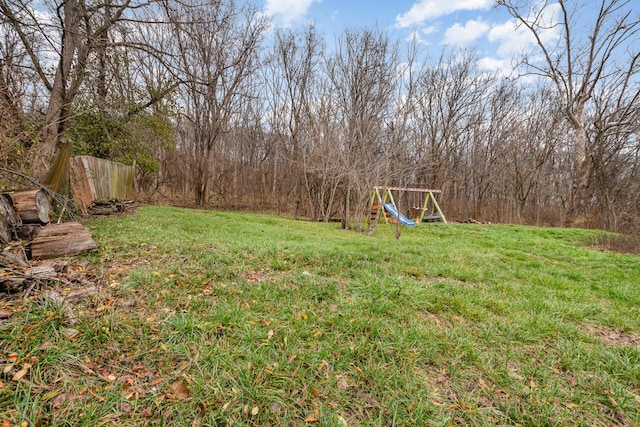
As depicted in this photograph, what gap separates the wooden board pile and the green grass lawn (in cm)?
31

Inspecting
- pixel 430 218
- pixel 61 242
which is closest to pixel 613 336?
pixel 61 242

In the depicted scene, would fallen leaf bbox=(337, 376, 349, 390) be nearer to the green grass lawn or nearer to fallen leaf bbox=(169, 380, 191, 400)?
the green grass lawn

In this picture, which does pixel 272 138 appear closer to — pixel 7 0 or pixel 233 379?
pixel 7 0

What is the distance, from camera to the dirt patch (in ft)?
7.54

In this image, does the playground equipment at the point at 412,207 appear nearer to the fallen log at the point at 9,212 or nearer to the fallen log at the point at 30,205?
the fallen log at the point at 30,205

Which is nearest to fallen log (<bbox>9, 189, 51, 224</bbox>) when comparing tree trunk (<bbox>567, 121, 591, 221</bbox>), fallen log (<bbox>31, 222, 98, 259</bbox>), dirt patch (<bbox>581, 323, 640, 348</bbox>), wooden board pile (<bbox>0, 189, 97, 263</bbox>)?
wooden board pile (<bbox>0, 189, 97, 263</bbox>)

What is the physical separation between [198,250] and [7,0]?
4.94m

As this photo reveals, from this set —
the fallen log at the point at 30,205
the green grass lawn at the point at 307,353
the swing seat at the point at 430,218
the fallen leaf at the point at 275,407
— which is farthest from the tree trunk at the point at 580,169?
the fallen log at the point at 30,205

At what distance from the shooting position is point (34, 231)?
3025 millimetres

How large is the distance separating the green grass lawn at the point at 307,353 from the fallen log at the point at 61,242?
0.22 meters

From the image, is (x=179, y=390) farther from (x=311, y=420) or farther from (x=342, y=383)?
(x=342, y=383)

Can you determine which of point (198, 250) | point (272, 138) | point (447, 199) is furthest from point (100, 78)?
point (447, 199)

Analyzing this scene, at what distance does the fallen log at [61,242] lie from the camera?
9.07ft

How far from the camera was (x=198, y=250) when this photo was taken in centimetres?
356
